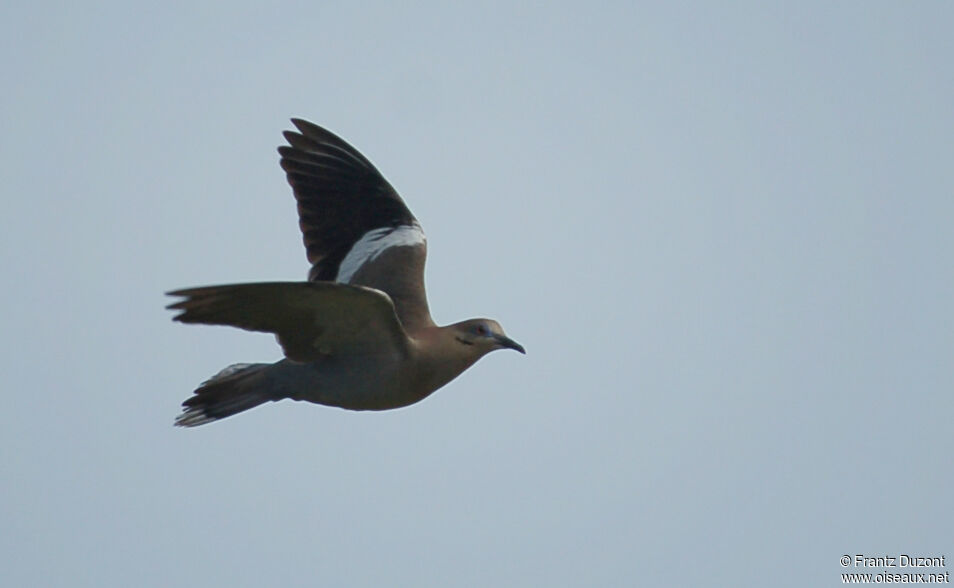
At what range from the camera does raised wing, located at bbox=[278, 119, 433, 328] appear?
8719mm

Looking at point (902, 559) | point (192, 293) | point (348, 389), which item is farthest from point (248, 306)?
point (902, 559)

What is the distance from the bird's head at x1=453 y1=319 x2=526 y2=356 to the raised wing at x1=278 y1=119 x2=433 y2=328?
30.2 inches

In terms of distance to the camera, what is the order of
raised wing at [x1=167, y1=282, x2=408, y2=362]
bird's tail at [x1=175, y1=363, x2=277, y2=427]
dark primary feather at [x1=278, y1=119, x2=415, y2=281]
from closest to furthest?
1. raised wing at [x1=167, y1=282, x2=408, y2=362]
2. bird's tail at [x1=175, y1=363, x2=277, y2=427]
3. dark primary feather at [x1=278, y1=119, x2=415, y2=281]

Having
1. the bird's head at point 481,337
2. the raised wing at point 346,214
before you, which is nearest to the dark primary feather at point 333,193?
the raised wing at point 346,214

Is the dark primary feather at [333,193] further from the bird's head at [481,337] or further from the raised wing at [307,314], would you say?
the raised wing at [307,314]

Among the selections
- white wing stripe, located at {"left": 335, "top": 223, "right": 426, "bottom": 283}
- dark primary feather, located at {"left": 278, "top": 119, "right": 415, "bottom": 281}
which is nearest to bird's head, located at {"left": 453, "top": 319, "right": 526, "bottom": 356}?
white wing stripe, located at {"left": 335, "top": 223, "right": 426, "bottom": 283}

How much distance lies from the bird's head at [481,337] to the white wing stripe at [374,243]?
1.09 m

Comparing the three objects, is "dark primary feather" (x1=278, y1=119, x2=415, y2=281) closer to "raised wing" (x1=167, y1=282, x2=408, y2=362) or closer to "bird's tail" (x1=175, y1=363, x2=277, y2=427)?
"bird's tail" (x1=175, y1=363, x2=277, y2=427)

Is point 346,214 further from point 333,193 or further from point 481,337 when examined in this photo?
point 481,337

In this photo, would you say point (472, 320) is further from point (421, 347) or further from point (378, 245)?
point (378, 245)

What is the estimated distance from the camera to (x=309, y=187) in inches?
359

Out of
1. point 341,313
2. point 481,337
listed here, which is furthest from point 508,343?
point 341,313

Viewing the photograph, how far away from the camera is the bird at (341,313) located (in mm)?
6785

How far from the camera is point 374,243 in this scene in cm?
888
